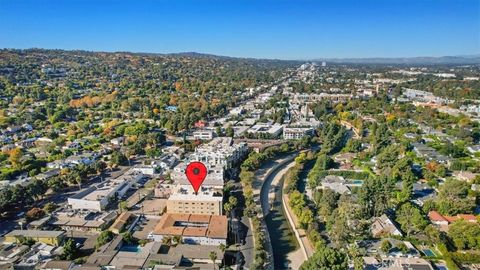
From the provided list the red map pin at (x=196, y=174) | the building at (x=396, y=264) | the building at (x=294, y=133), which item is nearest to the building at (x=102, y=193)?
the red map pin at (x=196, y=174)

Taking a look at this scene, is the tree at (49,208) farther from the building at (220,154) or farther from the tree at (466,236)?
the tree at (466,236)

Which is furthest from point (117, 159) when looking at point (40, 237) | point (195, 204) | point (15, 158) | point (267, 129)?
point (267, 129)

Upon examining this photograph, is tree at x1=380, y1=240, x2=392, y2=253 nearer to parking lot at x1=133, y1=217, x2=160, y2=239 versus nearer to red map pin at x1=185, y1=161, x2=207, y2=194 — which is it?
red map pin at x1=185, y1=161, x2=207, y2=194

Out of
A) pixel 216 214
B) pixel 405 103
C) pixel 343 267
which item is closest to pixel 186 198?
pixel 216 214

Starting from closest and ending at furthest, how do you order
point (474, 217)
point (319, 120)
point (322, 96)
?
point (474, 217)
point (319, 120)
point (322, 96)

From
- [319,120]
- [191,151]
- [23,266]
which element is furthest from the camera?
[319,120]

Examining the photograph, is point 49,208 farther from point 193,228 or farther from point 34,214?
point 193,228

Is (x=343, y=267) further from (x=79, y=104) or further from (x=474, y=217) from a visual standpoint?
(x=79, y=104)
